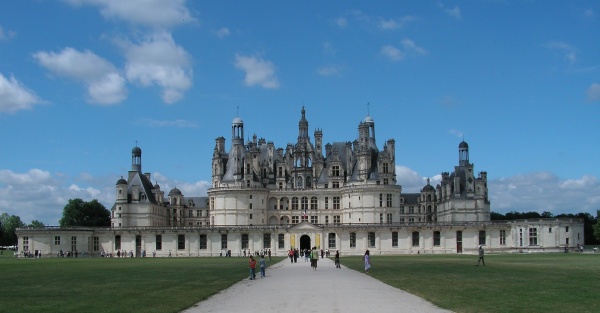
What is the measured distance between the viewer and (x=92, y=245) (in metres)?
100

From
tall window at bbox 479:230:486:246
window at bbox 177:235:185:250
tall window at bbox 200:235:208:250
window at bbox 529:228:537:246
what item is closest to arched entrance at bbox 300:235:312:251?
tall window at bbox 200:235:208:250

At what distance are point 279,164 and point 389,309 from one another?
89908 millimetres

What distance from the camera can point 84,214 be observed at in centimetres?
13250

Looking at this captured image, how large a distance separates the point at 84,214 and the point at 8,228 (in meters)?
20.0

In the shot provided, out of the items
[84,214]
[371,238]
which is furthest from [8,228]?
[371,238]

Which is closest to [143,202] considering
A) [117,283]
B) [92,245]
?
[92,245]

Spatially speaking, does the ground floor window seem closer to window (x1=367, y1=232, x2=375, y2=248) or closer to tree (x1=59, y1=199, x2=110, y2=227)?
window (x1=367, y1=232, x2=375, y2=248)

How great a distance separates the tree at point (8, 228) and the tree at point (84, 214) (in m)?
12.1

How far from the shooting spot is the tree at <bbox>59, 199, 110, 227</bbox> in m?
130

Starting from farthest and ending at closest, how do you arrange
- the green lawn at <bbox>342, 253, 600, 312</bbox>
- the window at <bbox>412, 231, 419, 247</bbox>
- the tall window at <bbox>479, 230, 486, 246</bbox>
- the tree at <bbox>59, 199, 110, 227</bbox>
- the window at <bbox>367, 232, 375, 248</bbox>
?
1. the tree at <bbox>59, 199, 110, 227</bbox>
2. the window at <bbox>367, 232, 375, 248</bbox>
3. the window at <bbox>412, 231, 419, 247</bbox>
4. the tall window at <bbox>479, 230, 486, 246</bbox>
5. the green lawn at <bbox>342, 253, 600, 312</bbox>

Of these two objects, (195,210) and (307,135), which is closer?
(307,135)

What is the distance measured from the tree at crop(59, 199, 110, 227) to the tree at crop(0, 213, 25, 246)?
12.1 m

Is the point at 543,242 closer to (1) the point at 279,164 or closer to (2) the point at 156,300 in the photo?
(1) the point at 279,164

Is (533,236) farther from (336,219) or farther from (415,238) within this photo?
(336,219)
